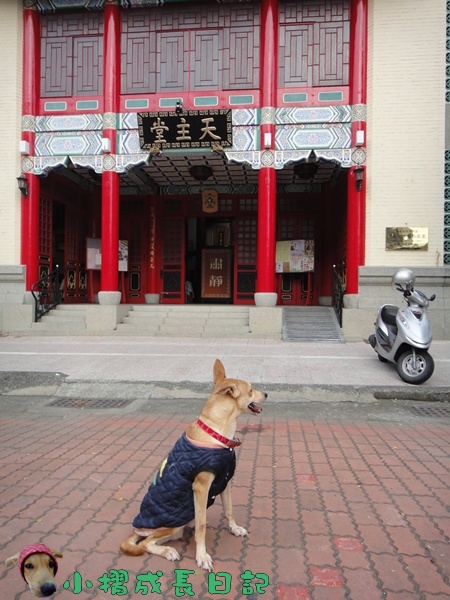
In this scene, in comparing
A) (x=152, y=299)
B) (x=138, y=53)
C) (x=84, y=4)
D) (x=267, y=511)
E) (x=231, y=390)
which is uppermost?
(x=84, y=4)

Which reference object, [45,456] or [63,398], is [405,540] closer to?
[45,456]

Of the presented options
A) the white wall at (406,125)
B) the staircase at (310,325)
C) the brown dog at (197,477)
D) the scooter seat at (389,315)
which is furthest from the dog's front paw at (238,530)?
the white wall at (406,125)

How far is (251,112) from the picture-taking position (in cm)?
1200

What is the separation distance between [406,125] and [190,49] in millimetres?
5931

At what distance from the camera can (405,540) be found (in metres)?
2.68

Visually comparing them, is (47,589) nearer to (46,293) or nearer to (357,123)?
(357,123)

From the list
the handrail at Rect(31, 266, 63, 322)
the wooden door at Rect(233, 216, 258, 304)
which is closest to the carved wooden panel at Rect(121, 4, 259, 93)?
the wooden door at Rect(233, 216, 258, 304)

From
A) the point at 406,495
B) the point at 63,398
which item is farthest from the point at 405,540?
the point at 63,398

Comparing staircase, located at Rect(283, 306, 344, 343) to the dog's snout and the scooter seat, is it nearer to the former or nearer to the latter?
the scooter seat

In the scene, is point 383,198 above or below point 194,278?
above

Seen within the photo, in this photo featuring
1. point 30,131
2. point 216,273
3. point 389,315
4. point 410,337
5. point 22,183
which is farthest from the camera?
point 216,273

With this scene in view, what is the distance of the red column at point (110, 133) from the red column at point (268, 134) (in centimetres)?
383

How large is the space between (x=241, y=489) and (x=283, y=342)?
7.33 meters

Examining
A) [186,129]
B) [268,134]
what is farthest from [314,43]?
[186,129]
